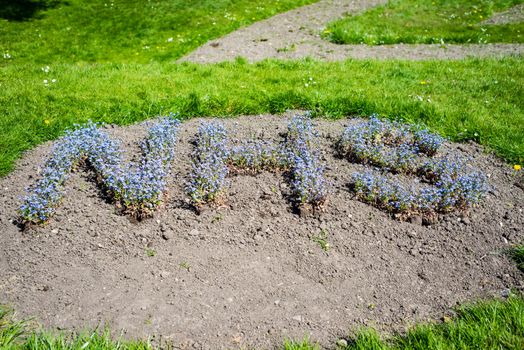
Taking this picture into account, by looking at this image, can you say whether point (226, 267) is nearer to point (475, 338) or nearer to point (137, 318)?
point (137, 318)

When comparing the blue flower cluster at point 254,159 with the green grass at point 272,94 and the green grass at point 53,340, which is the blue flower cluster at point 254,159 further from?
the green grass at point 53,340

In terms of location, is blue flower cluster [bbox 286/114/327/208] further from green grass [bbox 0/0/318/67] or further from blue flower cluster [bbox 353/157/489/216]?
green grass [bbox 0/0/318/67]

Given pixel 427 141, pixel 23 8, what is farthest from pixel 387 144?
pixel 23 8

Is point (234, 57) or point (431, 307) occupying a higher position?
point (234, 57)

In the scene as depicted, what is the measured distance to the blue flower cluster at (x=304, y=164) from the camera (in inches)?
199

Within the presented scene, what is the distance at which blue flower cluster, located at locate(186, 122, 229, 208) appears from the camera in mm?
5077

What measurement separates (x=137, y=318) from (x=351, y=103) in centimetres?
466

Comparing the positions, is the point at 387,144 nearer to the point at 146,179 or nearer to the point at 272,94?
the point at 272,94

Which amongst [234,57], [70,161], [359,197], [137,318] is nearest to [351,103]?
[359,197]

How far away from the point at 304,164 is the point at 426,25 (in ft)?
25.9

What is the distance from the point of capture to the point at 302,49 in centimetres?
1004

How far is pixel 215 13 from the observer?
12.7m

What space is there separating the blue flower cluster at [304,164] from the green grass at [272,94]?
2.85 feet

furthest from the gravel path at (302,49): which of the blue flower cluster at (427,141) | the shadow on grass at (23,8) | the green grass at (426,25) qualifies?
the shadow on grass at (23,8)
